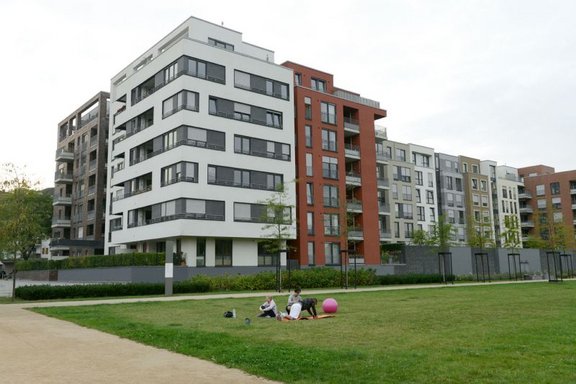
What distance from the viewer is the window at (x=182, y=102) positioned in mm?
46737

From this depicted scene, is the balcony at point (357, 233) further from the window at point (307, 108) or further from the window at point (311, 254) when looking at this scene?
the window at point (307, 108)

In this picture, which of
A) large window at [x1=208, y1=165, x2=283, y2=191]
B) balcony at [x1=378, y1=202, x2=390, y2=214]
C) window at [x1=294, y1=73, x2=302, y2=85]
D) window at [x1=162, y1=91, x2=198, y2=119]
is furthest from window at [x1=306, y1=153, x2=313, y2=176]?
balcony at [x1=378, y1=202, x2=390, y2=214]

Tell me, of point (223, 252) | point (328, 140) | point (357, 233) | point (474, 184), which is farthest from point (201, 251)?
point (474, 184)

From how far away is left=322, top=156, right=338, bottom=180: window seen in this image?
56969mm

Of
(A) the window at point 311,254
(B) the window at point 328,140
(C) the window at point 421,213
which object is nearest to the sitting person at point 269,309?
(A) the window at point 311,254

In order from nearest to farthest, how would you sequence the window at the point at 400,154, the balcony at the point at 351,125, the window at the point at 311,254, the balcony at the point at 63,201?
the window at the point at 311,254 < the balcony at the point at 351,125 < the balcony at the point at 63,201 < the window at the point at 400,154

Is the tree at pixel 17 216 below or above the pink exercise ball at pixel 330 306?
above

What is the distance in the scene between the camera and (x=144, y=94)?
53625 millimetres

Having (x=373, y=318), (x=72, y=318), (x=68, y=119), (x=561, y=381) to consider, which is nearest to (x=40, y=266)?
(x=68, y=119)

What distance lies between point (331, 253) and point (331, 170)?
878 cm

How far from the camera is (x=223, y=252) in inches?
1901

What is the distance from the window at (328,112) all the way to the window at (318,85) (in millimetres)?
3320

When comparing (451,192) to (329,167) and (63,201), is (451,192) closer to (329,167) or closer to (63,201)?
(329,167)

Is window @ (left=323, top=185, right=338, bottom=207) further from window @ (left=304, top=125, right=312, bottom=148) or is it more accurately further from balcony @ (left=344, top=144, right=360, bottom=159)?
window @ (left=304, top=125, right=312, bottom=148)
